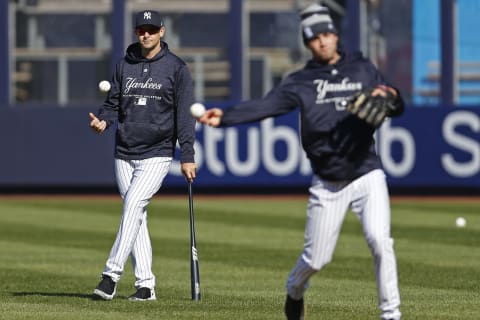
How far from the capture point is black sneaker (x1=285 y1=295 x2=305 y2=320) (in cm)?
870

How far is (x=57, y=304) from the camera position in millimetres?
10469

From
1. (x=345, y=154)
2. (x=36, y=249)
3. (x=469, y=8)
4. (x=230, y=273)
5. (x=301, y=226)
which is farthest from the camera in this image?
(x=469, y=8)

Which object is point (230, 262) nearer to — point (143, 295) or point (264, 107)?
point (143, 295)

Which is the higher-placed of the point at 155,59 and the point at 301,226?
the point at 155,59

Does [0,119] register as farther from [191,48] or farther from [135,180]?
[135,180]

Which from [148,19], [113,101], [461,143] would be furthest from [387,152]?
[148,19]

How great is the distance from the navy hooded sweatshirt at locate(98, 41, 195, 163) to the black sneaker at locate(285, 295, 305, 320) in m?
2.19

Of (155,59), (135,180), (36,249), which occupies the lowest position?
(36,249)

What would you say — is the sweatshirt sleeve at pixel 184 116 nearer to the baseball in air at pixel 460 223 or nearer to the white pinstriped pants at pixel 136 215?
the white pinstriped pants at pixel 136 215

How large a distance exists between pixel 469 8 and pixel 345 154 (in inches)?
666

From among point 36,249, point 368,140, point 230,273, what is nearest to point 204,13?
point 36,249

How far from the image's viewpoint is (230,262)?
1413 centimetres

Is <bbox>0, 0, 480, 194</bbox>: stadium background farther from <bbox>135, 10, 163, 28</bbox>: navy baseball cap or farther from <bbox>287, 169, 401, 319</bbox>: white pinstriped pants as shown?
<bbox>287, 169, 401, 319</bbox>: white pinstriped pants

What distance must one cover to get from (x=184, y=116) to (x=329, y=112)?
250cm
